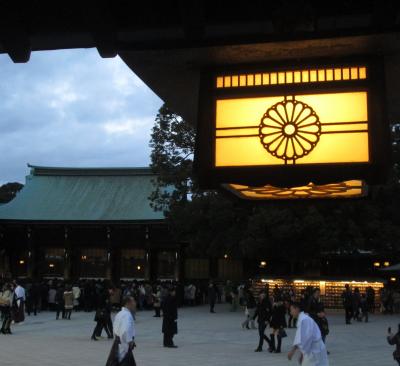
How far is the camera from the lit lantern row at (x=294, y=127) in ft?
12.2

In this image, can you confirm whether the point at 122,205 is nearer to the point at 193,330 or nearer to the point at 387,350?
the point at 193,330

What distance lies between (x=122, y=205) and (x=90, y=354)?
2421cm

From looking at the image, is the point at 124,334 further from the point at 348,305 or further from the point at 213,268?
the point at 213,268

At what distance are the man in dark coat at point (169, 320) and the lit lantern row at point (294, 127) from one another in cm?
1183

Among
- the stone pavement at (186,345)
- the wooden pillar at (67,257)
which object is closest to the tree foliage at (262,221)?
the stone pavement at (186,345)

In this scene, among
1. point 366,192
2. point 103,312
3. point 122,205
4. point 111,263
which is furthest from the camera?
point 122,205

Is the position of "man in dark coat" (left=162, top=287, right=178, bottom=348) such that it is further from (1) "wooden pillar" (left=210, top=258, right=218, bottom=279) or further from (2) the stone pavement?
(1) "wooden pillar" (left=210, top=258, right=218, bottom=279)

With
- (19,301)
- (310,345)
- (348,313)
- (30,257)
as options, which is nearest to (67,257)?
(30,257)

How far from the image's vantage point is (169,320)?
1530 cm

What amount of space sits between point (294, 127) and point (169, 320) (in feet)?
39.7

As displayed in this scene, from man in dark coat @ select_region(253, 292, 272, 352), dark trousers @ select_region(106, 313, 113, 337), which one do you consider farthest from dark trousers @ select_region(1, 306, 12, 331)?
man in dark coat @ select_region(253, 292, 272, 352)

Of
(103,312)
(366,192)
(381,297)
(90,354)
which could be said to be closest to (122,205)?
(381,297)

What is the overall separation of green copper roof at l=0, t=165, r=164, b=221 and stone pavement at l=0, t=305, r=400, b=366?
12.7 metres

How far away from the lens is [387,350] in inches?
581
